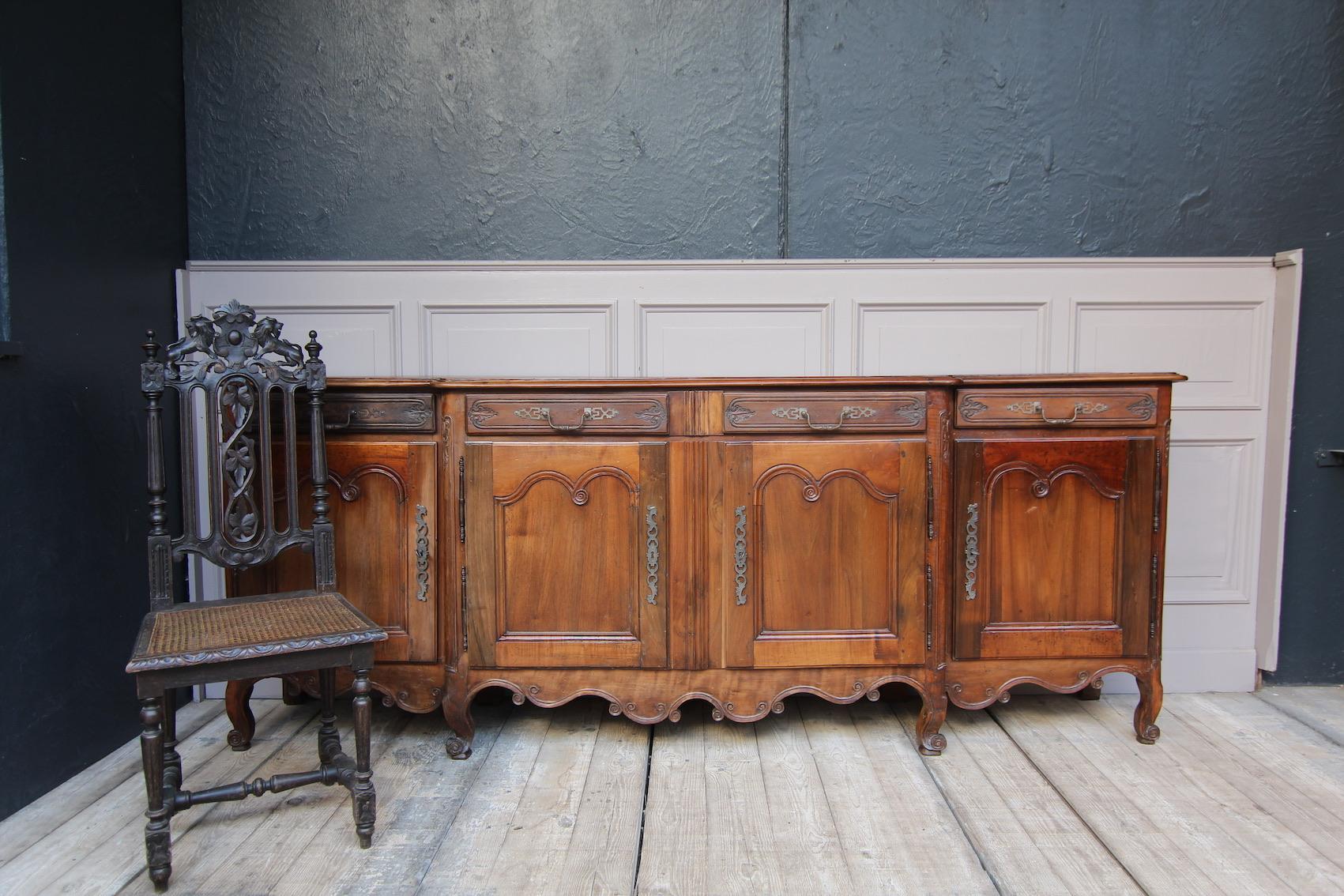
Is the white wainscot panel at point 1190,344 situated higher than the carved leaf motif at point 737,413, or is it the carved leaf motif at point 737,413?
the white wainscot panel at point 1190,344

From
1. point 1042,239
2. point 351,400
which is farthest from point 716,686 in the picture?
point 1042,239

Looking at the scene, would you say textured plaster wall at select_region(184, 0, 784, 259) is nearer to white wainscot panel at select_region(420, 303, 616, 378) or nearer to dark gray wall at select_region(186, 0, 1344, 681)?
dark gray wall at select_region(186, 0, 1344, 681)

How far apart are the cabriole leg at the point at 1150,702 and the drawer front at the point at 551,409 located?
1.63 metres

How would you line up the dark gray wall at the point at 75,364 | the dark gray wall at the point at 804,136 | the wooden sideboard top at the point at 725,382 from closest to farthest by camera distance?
the dark gray wall at the point at 75,364, the wooden sideboard top at the point at 725,382, the dark gray wall at the point at 804,136

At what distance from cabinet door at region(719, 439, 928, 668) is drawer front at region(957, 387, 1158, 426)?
20 centimetres

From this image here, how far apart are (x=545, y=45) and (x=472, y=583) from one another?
190cm

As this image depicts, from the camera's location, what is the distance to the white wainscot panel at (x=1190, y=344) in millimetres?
2725

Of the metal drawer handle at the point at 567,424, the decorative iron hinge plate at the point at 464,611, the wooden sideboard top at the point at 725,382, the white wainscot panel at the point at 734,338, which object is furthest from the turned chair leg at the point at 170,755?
the white wainscot panel at the point at 734,338

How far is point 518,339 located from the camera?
276cm

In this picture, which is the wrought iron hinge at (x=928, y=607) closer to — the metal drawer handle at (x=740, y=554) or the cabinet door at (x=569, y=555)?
the metal drawer handle at (x=740, y=554)

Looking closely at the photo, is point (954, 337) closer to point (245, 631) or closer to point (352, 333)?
point (352, 333)

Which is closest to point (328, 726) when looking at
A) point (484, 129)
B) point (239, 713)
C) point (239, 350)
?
point (239, 713)

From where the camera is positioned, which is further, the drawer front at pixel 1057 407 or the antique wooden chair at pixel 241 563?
the drawer front at pixel 1057 407

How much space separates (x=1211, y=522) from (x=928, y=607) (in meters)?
1.32
